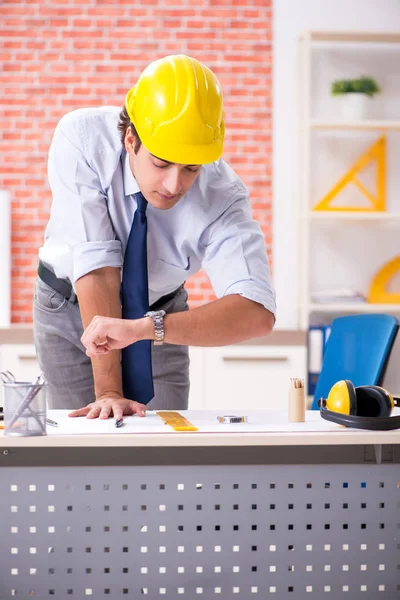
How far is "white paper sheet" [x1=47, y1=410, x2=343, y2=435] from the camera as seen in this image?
159 centimetres

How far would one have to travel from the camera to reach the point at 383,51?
4359mm

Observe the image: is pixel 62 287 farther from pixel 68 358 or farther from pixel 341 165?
pixel 341 165

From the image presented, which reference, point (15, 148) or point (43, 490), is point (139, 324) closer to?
point (43, 490)

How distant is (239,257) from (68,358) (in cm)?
66

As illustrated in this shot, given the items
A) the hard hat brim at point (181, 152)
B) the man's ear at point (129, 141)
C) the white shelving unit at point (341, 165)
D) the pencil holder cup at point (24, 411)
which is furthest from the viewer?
the white shelving unit at point (341, 165)

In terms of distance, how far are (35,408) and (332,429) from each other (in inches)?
24.9

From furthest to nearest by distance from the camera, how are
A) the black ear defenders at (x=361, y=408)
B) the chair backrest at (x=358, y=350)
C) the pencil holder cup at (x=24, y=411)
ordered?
the chair backrest at (x=358, y=350) < the black ear defenders at (x=361, y=408) < the pencil holder cup at (x=24, y=411)

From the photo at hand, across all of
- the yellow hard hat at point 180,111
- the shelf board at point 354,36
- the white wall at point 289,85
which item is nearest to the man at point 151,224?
the yellow hard hat at point 180,111

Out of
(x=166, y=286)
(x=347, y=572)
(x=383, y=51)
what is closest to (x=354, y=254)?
(x=383, y=51)

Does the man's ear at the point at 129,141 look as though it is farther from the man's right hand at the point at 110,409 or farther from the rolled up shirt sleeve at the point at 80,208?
the man's right hand at the point at 110,409

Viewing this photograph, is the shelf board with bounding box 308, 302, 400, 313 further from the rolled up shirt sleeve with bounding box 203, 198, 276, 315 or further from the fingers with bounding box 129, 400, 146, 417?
the fingers with bounding box 129, 400, 146, 417

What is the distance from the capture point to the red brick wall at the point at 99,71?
440cm

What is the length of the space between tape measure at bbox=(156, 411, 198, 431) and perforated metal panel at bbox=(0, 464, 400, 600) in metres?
0.08

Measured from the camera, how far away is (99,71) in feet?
14.5
